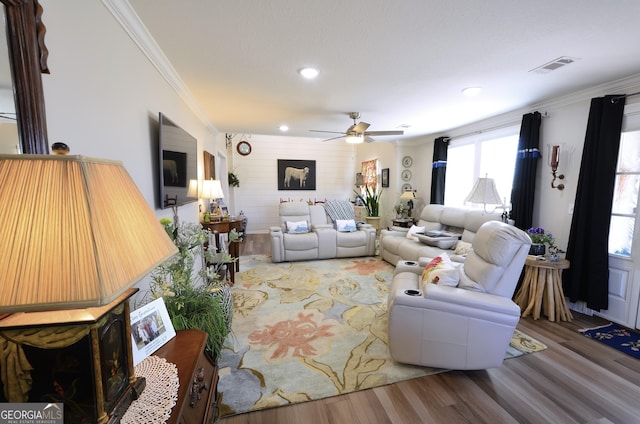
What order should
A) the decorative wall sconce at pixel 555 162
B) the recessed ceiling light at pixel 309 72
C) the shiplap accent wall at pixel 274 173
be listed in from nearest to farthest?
the recessed ceiling light at pixel 309 72, the decorative wall sconce at pixel 555 162, the shiplap accent wall at pixel 274 173

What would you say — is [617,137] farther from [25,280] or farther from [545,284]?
[25,280]

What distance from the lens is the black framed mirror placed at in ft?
2.64

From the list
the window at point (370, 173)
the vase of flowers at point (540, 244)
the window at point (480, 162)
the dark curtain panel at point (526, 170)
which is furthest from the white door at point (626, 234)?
the window at point (370, 173)

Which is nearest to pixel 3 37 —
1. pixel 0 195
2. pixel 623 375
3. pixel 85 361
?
pixel 0 195

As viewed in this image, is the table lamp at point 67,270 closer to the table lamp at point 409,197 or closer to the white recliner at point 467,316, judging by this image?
the white recliner at point 467,316

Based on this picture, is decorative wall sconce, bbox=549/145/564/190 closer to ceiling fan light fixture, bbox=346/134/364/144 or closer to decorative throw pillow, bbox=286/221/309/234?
ceiling fan light fixture, bbox=346/134/364/144

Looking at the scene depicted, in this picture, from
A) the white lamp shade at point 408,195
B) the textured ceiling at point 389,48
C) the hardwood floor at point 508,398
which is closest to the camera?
the textured ceiling at point 389,48

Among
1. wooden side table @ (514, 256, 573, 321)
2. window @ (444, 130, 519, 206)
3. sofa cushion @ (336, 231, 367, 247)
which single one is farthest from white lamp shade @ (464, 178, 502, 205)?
sofa cushion @ (336, 231, 367, 247)

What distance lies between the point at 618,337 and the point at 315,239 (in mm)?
3710

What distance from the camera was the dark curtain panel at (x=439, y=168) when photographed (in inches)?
197

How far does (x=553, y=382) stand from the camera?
1918mm

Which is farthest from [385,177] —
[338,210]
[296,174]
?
[296,174]

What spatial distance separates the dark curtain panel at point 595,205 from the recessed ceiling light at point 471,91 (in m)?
1.14

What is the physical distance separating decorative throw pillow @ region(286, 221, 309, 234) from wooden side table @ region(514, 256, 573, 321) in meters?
3.27
